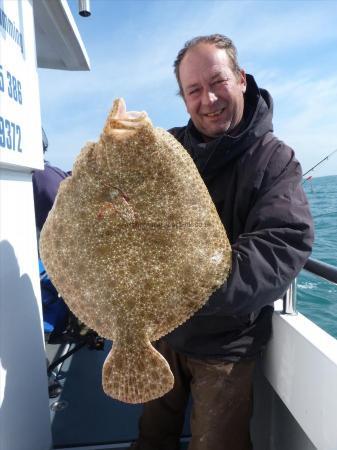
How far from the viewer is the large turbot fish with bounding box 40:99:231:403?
5.37 ft

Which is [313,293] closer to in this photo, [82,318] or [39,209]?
[39,209]

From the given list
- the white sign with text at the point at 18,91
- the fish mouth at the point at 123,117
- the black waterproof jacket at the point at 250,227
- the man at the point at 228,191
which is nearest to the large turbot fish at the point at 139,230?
the fish mouth at the point at 123,117

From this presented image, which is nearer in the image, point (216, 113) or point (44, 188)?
point (216, 113)

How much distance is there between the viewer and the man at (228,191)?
196cm

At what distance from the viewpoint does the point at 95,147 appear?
5.46 ft

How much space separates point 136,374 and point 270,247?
0.83 meters

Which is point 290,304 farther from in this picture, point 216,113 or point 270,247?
point 216,113

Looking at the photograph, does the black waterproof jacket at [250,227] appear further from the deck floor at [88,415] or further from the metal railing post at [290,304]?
the deck floor at [88,415]

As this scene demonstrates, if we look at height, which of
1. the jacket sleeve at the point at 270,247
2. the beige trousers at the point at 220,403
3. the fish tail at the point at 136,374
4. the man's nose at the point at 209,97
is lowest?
the beige trousers at the point at 220,403

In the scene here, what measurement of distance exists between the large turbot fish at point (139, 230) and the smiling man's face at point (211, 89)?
0.66 m

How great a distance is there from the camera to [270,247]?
1.68 metres

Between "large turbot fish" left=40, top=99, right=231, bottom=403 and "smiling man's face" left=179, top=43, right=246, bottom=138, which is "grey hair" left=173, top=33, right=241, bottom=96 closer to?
"smiling man's face" left=179, top=43, right=246, bottom=138

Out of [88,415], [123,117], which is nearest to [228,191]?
[123,117]

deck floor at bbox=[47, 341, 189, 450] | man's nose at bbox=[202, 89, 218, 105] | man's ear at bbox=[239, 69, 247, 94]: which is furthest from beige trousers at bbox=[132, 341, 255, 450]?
man's ear at bbox=[239, 69, 247, 94]
